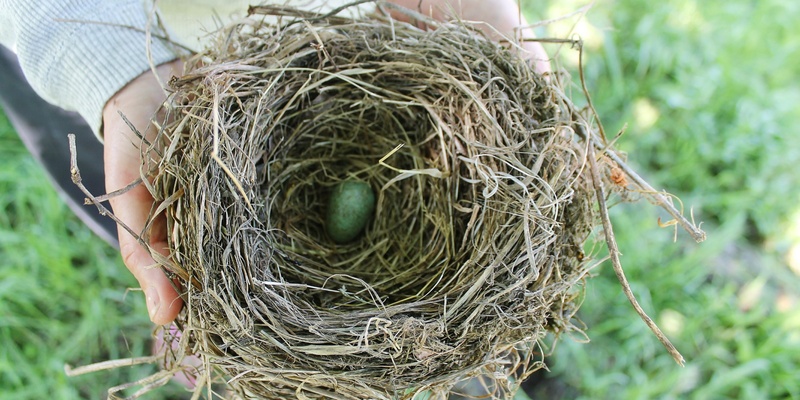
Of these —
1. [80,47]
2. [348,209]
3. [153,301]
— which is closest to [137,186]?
[153,301]

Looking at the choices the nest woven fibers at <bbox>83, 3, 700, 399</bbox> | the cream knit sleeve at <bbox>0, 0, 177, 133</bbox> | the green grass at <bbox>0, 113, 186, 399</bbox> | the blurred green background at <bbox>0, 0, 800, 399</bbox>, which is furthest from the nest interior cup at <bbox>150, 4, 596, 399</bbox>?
the green grass at <bbox>0, 113, 186, 399</bbox>

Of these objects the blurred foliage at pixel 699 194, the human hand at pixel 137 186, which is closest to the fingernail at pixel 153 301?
the human hand at pixel 137 186

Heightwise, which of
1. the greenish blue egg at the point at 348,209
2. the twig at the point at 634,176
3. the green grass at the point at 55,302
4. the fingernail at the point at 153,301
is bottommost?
the green grass at the point at 55,302

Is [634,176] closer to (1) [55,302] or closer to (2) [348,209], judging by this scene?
(2) [348,209]

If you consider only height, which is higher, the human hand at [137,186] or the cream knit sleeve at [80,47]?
the cream knit sleeve at [80,47]

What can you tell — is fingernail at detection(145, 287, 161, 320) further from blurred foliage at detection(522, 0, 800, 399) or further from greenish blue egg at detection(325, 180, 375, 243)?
blurred foliage at detection(522, 0, 800, 399)

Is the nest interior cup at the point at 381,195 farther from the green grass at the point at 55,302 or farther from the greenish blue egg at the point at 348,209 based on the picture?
the green grass at the point at 55,302
